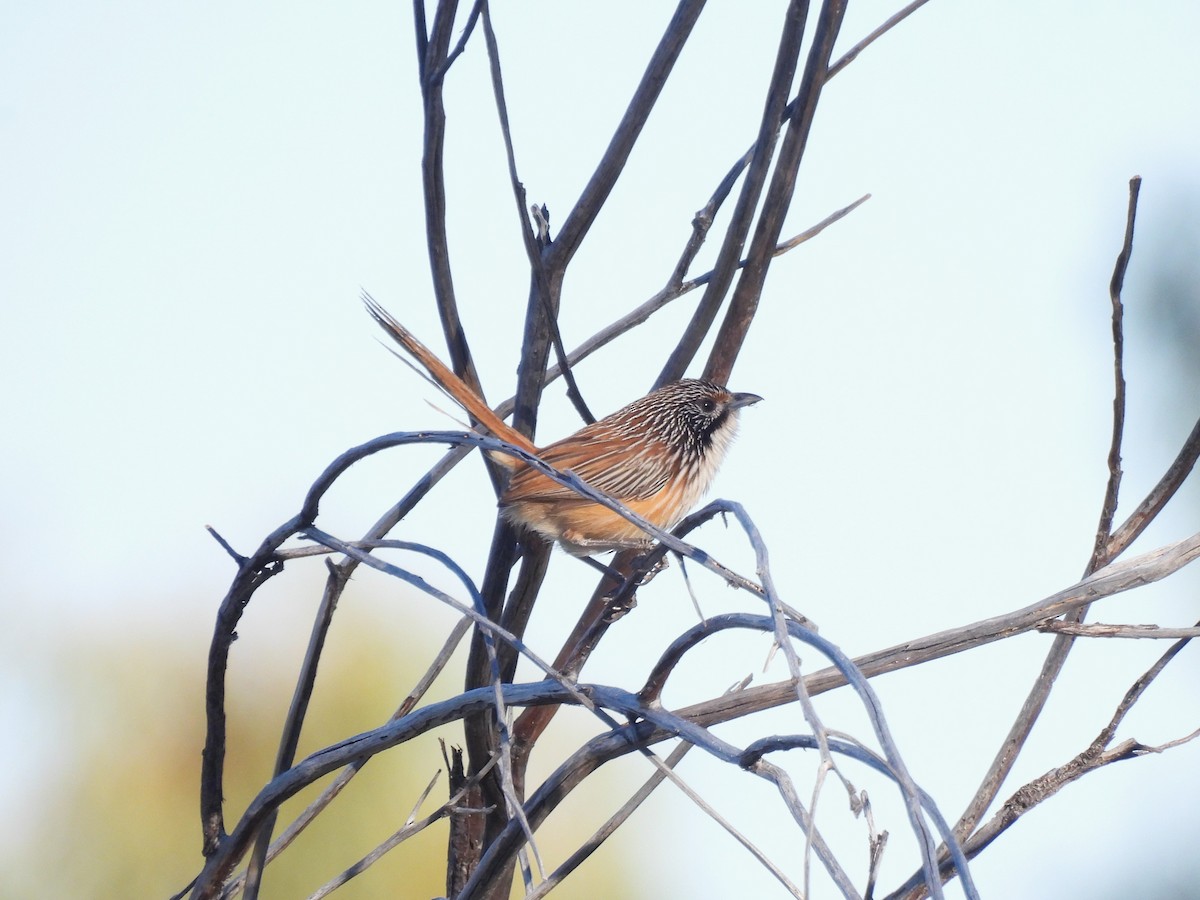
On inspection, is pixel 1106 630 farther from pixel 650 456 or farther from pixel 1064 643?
pixel 650 456

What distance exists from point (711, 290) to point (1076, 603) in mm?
1496

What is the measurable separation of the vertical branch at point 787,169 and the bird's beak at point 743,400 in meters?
2.45

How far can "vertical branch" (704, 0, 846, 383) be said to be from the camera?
303 centimetres

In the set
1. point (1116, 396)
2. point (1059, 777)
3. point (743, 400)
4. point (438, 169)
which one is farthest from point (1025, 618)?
point (743, 400)

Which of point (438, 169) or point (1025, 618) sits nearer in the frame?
point (1025, 618)

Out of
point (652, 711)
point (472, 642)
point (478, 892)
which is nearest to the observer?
point (652, 711)

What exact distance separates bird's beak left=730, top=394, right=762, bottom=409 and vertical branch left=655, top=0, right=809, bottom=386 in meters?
2.38

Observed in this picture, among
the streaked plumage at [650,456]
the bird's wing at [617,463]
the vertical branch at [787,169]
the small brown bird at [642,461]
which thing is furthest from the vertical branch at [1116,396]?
the bird's wing at [617,463]

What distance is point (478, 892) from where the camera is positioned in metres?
2.24

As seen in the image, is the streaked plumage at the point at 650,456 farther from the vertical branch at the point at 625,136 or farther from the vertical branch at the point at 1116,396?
the vertical branch at the point at 1116,396

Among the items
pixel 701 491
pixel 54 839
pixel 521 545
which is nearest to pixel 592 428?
pixel 701 491

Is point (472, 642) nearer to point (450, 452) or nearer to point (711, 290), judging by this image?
point (450, 452)

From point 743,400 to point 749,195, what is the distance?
258 centimetres

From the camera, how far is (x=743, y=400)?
560 cm
